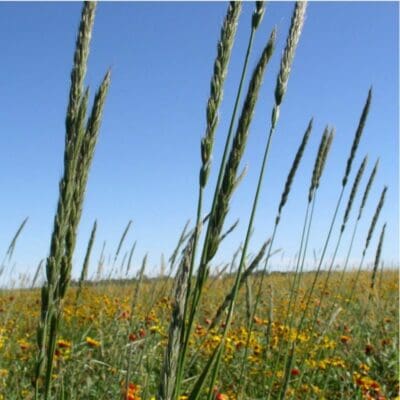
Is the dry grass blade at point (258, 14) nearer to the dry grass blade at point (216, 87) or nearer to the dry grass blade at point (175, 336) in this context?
the dry grass blade at point (216, 87)

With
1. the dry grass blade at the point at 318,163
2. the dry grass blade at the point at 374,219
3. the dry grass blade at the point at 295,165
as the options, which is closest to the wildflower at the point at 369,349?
the dry grass blade at the point at 374,219

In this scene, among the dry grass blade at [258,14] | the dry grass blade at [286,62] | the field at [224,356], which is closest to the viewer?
the dry grass blade at [258,14]

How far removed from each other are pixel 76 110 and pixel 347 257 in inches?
72.0

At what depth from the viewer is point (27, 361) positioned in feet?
11.2

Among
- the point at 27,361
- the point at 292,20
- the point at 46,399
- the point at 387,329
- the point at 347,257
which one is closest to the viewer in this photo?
the point at 46,399

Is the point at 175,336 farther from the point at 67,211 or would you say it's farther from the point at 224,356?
the point at 224,356

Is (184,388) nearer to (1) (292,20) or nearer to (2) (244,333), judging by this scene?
(2) (244,333)

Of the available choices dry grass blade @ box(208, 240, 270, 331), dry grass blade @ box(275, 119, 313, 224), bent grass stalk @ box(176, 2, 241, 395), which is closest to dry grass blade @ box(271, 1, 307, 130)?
bent grass stalk @ box(176, 2, 241, 395)

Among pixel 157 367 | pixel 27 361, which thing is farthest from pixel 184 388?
pixel 27 361

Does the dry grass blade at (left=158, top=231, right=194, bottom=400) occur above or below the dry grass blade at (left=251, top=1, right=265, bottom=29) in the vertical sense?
below

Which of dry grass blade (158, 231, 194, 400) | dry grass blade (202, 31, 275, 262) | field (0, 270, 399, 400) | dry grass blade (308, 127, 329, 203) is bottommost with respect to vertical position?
field (0, 270, 399, 400)

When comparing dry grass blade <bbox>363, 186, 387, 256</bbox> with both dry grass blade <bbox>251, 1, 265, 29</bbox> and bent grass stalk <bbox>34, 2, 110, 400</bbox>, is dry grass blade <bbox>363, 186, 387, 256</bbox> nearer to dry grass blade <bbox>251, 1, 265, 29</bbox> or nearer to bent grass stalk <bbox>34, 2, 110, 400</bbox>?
dry grass blade <bbox>251, 1, 265, 29</bbox>

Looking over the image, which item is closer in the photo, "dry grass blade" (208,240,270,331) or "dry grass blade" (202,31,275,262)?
"dry grass blade" (202,31,275,262)

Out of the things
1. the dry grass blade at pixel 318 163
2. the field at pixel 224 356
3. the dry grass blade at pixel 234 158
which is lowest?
the field at pixel 224 356
